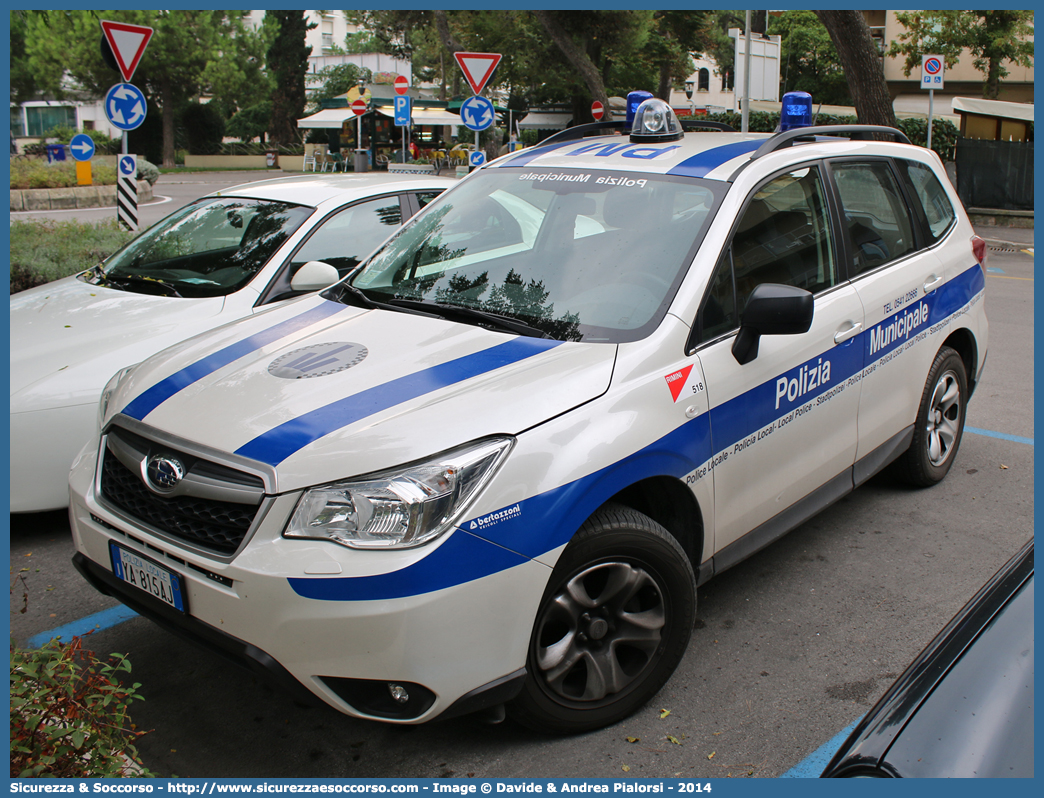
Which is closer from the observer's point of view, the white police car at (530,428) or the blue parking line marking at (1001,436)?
the white police car at (530,428)

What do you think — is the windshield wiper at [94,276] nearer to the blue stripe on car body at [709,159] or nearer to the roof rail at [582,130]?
the roof rail at [582,130]

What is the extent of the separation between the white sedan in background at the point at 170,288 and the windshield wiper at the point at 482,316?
1070 mm

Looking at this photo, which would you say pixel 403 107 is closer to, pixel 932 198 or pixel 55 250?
pixel 55 250

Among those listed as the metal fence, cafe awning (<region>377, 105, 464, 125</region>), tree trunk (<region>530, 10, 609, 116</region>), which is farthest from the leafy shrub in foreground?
cafe awning (<region>377, 105, 464, 125</region>)

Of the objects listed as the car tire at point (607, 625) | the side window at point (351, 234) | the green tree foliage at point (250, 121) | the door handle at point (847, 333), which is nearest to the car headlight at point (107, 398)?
the car tire at point (607, 625)

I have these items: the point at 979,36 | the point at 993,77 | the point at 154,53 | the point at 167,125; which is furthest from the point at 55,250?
the point at 167,125

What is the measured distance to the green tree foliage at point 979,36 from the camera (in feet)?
102

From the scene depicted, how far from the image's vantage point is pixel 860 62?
14508mm

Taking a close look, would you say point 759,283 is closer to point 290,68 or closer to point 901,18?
point 901,18

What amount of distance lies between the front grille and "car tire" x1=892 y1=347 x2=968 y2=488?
3535mm

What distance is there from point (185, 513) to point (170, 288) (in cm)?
282

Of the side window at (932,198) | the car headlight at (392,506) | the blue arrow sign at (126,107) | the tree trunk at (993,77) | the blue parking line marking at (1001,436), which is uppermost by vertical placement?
the tree trunk at (993,77)

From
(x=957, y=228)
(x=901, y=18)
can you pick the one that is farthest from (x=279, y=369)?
(x=901, y=18)

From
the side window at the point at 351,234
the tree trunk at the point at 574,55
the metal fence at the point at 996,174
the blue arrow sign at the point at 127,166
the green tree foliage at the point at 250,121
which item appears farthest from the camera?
the green tree foliage at the point at 250,121
